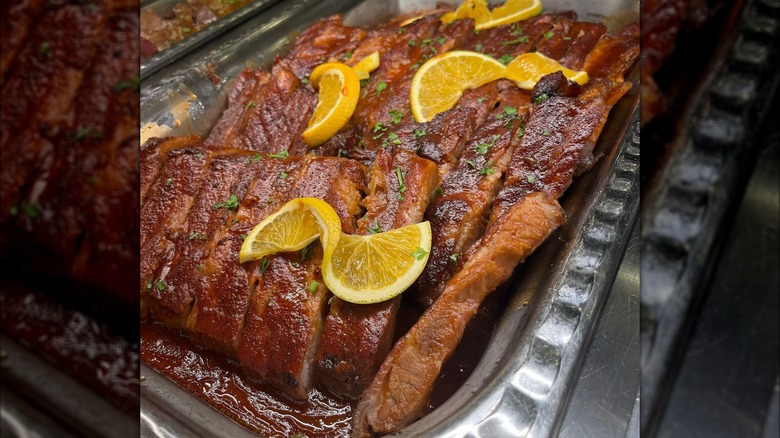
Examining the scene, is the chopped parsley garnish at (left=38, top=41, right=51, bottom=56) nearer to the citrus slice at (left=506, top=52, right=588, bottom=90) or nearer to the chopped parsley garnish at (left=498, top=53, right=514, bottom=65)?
the citrus slice at (left=506, top=52, right=588, bottom=90)

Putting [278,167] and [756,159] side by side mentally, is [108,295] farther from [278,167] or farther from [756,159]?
[278,167]

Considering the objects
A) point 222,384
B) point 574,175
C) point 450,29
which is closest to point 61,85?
point 222,384

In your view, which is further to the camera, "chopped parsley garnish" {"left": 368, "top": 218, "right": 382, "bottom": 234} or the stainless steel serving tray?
"chopped parsley garnish" {"left": 368, "top": 218, "right": 382, "bottom": 234}

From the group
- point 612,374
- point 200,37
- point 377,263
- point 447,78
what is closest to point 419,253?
point 377,263

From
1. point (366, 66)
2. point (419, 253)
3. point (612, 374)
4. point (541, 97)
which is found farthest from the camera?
point (366, 66)

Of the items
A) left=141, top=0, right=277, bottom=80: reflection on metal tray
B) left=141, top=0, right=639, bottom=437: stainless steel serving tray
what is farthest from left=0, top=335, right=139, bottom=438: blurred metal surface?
left=141, top=0, right=277, bottom=80: reflection on metal tray

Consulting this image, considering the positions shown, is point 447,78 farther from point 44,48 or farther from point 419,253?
point 44,48
